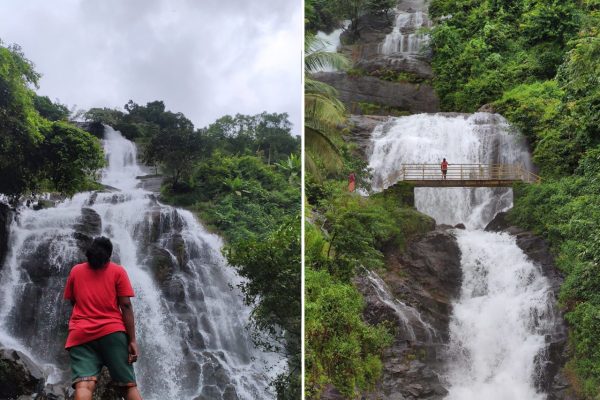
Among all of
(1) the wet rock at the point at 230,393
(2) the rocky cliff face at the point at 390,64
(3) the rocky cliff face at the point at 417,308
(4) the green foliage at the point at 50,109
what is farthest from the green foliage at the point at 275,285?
(2) the rocky cliff face at the point at 390,64

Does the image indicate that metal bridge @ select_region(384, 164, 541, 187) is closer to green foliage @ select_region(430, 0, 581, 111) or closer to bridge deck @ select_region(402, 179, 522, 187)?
bridge deck @ select_region(402, 179, 522, 187)

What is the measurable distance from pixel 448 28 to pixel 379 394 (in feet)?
13.7

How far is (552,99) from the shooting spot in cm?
646

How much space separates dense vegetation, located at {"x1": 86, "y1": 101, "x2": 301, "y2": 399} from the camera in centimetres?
369

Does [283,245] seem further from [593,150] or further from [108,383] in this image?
[593,150]

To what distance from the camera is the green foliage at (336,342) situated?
533 cm

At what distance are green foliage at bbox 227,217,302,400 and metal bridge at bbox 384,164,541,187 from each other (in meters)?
2.72

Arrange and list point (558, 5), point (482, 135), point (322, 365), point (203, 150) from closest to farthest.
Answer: point (203, 150) → point (322, 365) → point (482, 135) → point (558, 5)

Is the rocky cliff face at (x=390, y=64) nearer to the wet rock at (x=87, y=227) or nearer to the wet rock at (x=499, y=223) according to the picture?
the wet rock at (x=499, y=223)

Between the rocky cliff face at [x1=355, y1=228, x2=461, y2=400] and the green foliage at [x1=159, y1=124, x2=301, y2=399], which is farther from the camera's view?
the rocky cliff face at [x1=355, y1=228, x2=461, y2=400]

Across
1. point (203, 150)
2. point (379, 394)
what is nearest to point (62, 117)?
point (203, 150)

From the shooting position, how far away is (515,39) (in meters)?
7.46

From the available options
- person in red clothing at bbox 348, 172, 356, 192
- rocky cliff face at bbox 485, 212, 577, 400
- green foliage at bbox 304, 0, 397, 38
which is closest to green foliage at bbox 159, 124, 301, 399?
person in red clothing at bbox 348, 172, 356, 192

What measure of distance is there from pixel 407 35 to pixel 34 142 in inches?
210
